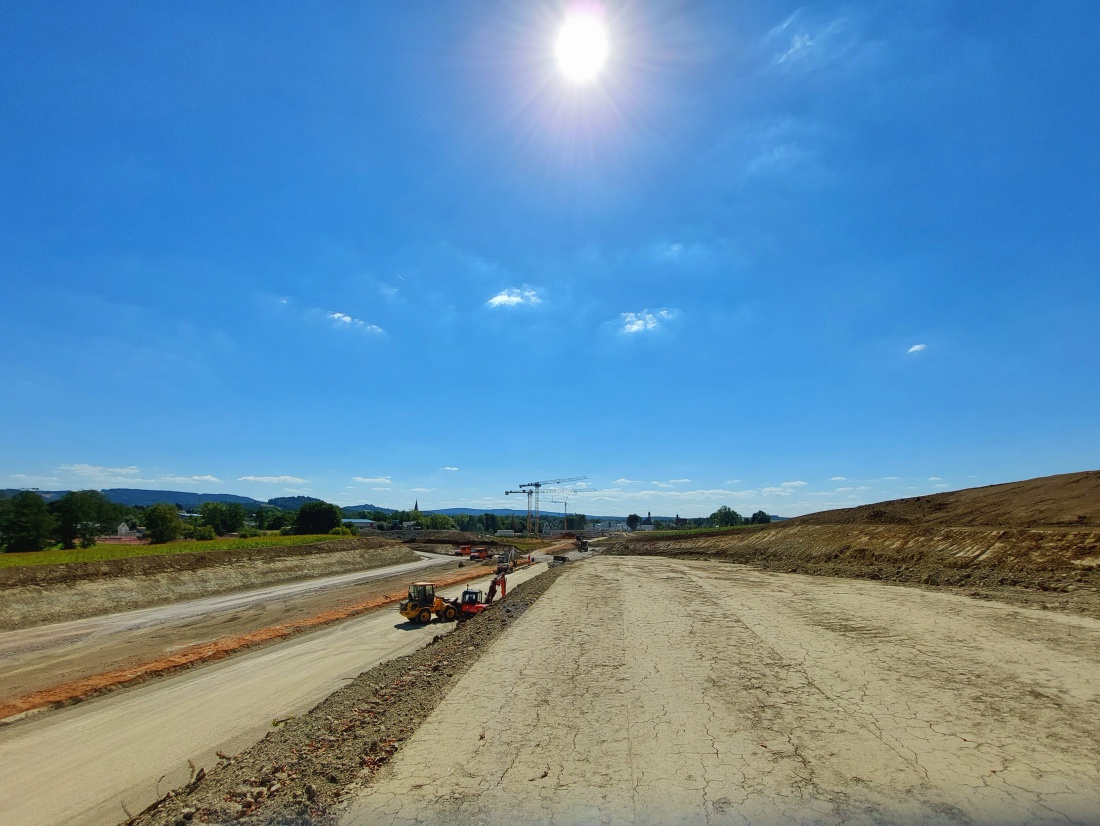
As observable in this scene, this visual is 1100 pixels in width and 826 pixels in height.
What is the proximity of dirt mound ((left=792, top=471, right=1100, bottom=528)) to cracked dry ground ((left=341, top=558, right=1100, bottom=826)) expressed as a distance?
67.9 ft

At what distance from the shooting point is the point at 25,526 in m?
56.8

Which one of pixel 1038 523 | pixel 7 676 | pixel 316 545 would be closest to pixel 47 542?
pixel 316 545

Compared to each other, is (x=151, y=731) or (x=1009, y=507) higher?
(x=1009, y=507)

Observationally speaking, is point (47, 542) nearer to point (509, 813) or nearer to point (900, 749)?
point (509, 813)

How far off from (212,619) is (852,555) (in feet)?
165

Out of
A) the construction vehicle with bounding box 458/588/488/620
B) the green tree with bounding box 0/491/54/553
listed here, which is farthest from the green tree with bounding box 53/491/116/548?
the construction vehicle with bounding box 458/588/488/620

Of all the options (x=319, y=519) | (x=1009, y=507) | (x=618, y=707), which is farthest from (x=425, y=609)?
(x=319, y=519)

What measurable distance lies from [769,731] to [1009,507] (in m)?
41.2

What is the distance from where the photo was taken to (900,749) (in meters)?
8.30

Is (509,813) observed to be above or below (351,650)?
above

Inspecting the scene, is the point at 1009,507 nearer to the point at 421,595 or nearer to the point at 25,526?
the point at 421,595

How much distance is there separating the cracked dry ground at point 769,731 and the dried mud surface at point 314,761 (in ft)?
1.88

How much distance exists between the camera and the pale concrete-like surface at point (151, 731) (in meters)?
11.8

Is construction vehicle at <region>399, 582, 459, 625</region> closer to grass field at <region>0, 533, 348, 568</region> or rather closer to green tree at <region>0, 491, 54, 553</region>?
grass field at <region>0, 533, 348, 568</region>
